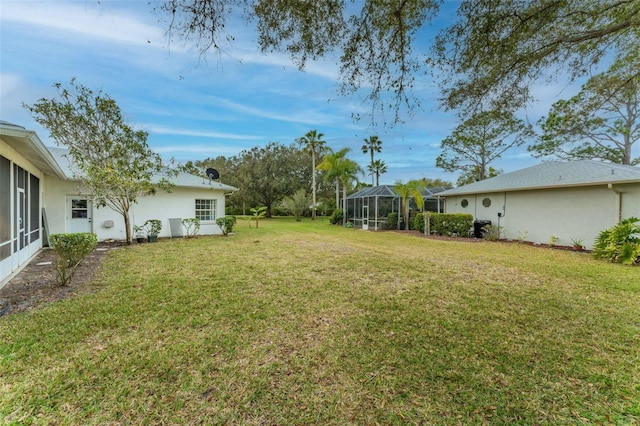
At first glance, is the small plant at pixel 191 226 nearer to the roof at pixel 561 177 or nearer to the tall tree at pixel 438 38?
the tall tree at pixel 438 38

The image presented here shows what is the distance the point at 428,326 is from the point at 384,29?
4.27 metres

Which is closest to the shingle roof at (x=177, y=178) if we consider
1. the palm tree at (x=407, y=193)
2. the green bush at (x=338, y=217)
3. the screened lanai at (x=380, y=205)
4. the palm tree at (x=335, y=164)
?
the screened lanai at (x=380, y=205)

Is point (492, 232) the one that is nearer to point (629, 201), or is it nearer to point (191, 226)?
point (629, 201)

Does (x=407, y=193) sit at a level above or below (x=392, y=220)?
above

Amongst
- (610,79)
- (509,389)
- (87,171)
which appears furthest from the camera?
(87,171)

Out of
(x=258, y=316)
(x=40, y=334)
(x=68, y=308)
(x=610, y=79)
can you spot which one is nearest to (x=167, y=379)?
Result: (x=258, y=316)

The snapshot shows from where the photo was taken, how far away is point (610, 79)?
15.8 feet

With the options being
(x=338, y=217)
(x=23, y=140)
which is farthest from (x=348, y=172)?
(x=23, y=140)

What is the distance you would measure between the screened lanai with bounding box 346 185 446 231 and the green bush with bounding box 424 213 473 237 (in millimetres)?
3089

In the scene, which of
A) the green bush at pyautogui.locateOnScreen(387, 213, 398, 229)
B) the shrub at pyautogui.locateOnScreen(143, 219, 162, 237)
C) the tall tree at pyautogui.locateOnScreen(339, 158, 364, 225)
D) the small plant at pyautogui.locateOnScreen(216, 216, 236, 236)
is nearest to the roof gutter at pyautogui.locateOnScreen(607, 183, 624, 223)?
the green bush at pyautogui.locateOnScreen(387, 213, 398, 229)

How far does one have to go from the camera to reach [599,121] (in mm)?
10320

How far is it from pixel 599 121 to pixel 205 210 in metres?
17.4

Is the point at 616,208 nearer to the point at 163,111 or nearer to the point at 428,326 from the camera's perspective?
the point at 428,326

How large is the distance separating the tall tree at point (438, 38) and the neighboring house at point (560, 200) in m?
7.97
